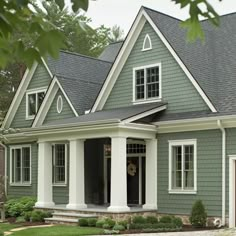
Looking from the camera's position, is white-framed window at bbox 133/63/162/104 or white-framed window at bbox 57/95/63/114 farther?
white-framed window at bbox 57/95/63/114

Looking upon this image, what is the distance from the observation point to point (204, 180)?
17.3 meters

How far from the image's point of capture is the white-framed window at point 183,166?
17.8 m

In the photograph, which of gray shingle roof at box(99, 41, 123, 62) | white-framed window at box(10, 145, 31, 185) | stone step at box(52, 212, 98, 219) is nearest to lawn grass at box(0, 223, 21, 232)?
stone step at box(52, 212, 98, 219)

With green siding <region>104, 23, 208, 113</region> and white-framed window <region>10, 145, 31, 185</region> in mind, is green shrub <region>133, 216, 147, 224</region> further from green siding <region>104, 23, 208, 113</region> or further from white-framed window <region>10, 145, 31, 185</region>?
white-framed window <region>10, 145, 31, 185</region>

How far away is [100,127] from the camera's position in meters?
17.9

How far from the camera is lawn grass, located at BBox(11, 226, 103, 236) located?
15.4m

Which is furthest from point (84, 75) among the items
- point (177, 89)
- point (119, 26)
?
point (119, 26)

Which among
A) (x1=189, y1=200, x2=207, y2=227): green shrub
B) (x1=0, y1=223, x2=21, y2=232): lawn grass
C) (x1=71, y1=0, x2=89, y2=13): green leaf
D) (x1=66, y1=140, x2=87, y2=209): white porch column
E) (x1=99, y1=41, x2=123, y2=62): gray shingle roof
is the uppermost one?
(x1=99, y1=41, x2=123, y2=62): gray shingle roof

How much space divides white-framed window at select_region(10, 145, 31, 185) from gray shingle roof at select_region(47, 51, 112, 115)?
374 centimetres

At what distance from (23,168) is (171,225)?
10285 mm

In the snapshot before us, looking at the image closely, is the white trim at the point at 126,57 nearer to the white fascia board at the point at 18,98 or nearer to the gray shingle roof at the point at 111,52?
the white fascia board at the point at 18,98

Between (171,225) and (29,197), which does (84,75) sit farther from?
(171,225)

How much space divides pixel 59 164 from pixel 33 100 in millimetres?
3746

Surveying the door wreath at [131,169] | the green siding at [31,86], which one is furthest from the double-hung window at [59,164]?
the door wreath at [131,169]
